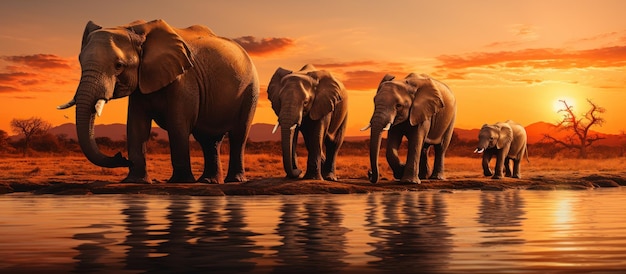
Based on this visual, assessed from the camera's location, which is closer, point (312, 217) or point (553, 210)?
point (312, 217)

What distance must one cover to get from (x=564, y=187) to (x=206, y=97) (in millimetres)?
10515

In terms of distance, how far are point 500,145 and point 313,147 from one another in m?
10.2

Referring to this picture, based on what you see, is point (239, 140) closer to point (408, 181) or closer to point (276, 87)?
point (276, 87)

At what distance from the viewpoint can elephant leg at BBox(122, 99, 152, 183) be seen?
22875mm

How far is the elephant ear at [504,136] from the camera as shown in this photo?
32.6m

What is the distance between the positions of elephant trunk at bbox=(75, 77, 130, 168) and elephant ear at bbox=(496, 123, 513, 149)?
15116 millimetres

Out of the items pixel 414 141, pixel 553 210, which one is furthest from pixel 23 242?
pixel 414 141

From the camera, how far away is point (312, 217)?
48.2 feet

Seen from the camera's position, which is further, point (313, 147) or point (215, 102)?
point (215, 102)

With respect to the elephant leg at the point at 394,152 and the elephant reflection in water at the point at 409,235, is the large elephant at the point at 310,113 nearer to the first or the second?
the elephant leg at the point at 394,152

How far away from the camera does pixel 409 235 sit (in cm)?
1161

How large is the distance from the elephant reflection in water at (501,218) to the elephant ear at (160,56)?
299 inches

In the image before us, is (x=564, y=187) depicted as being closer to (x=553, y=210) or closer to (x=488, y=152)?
(x=488, y=152)

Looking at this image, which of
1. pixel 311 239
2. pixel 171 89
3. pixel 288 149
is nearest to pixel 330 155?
pixel 288 149
